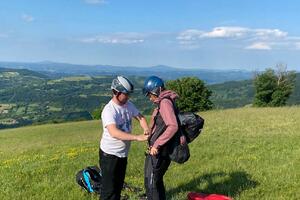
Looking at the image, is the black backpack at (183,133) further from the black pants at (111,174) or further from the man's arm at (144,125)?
the black pants at (111,174)

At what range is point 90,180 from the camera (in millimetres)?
9570

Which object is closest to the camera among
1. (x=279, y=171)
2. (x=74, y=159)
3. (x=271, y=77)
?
(x=279, y=171)

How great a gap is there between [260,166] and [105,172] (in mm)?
6187

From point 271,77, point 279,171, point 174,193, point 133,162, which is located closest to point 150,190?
point 174,193

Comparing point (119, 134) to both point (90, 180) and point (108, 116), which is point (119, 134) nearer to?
point (108, 116)

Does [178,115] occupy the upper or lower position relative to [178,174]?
upper

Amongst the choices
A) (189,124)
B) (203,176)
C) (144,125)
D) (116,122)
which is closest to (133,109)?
(144,125)

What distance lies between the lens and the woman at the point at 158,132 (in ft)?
22.5

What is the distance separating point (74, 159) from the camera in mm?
15125

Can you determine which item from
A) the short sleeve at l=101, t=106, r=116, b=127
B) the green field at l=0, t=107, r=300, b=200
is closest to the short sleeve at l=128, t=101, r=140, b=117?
the short sleeve at l=101, t=106, r=116, b=127

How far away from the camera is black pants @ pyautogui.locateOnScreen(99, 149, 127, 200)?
7.07 metres

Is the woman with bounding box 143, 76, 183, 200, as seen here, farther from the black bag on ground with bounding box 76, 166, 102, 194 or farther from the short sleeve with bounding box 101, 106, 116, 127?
the black bag on ground with bounding box 76, 166, 102, 194

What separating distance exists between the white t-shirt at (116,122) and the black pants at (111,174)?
0.11 meters

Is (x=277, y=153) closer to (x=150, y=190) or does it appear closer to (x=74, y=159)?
(x=74, y=159)
